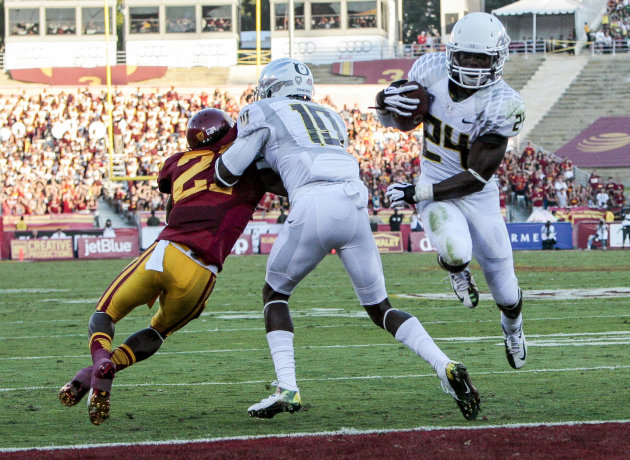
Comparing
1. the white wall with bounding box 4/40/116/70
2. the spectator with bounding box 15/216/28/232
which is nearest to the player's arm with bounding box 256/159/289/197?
the spectator with bounding box 15/216/28/232

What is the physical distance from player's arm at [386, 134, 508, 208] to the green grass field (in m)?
1.10

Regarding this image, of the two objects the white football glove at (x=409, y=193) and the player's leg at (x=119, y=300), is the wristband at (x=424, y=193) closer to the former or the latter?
the white football glove at (x=409, y=193)

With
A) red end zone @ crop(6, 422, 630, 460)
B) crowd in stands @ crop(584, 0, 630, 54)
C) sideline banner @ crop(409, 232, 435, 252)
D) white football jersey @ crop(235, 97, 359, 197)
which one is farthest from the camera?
crowd in stands @ crop(584, 0, 630, 54)

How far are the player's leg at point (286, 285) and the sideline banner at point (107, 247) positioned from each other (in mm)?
20195

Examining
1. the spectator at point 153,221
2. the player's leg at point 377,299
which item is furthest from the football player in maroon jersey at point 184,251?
the spectator at point 153,221

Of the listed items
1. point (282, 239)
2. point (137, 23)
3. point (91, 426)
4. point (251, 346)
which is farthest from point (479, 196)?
point (137, 23)

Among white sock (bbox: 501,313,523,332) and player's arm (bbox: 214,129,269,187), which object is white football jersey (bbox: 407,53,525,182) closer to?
white sock (bbox: 501,313,523,332)

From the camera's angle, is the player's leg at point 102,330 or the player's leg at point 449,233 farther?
the player's leg at point 449,233

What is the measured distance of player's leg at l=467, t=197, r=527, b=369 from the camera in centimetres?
618

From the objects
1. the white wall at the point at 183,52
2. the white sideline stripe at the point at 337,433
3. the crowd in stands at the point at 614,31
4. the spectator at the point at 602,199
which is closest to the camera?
the white sideline stripe at the point at 337,433

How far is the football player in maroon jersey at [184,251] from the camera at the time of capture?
544 cm

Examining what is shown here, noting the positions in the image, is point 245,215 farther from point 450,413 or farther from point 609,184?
point 609,184

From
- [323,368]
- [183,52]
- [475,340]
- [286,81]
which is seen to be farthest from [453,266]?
[183,52]

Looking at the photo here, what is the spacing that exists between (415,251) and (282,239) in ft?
67.6
